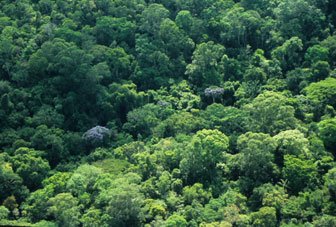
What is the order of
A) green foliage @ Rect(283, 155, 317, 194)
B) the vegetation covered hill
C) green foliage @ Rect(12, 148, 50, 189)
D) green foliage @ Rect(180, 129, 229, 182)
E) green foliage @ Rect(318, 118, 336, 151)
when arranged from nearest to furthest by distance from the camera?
the vegetation covered hill
green foliage @ Rect(283, 155, 317, 194)
green foliage @ Rect(180, 129, 229, 182)
green foliage @ Rect(12, 148, 50, 189)
green foliage @ Rect(318, 118, 336, 151)

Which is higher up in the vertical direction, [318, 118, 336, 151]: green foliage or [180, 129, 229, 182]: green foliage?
[318, 118, 336, 151]: green foliage

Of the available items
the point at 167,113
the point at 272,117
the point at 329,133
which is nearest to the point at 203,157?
the point at 272,117

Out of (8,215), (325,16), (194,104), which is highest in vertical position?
(325,16)

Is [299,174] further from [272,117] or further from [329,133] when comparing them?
[272,117]

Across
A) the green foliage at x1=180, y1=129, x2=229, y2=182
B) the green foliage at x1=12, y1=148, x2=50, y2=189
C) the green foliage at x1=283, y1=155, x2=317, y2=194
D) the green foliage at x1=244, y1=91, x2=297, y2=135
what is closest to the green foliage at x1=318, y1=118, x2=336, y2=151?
the green foliage at x1=244, y1=91, x2=297, y2=135

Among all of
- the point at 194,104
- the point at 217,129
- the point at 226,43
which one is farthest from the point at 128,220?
the point at 226,43

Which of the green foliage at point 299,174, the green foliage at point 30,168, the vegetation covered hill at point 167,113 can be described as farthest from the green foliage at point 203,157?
the green foliage at point 30,168

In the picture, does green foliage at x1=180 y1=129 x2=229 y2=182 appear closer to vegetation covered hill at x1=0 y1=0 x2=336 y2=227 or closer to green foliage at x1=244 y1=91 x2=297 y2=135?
vegetation covered hill at x1=0 y1=0 x2=336 y2=227

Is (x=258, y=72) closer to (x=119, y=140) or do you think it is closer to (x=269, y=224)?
(x=119, y=140)
